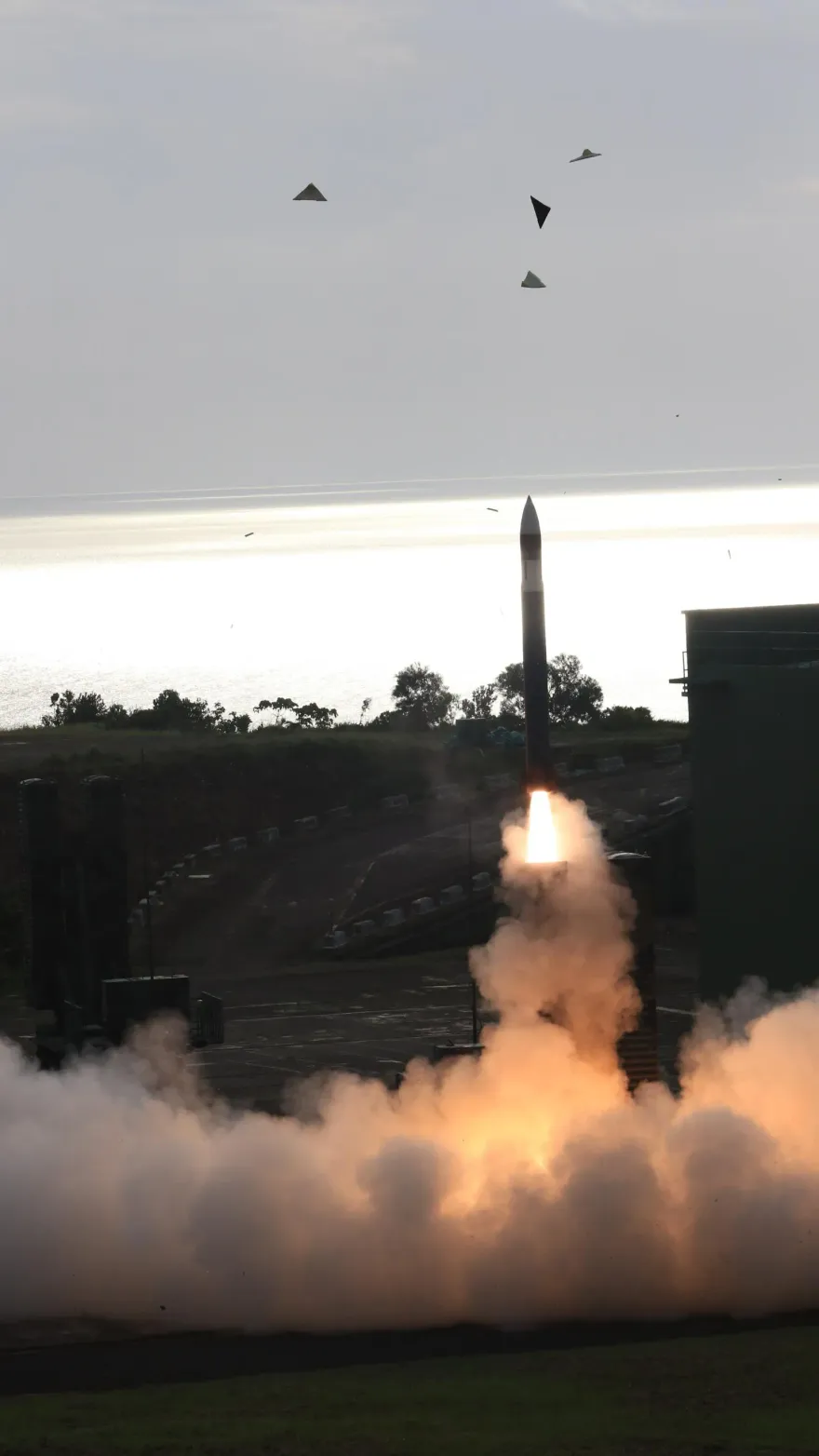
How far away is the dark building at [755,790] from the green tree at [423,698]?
77.2 meters

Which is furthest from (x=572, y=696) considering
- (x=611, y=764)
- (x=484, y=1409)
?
(x=484, y=1409)

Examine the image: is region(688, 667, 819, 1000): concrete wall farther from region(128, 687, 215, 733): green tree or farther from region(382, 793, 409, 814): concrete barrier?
region(128, 687, 215, 733): green tree

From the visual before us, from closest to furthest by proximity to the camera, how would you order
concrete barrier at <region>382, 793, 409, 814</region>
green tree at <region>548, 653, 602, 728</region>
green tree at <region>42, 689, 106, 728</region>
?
Answer: 1. concrete barrier at <region>382, 793, 409, 814</region>
2. green tree at <region>42, 689, 106, 728</region>
3. green tree at <region>548, 653, 602, 728</region>

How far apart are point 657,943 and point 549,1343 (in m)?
41.7

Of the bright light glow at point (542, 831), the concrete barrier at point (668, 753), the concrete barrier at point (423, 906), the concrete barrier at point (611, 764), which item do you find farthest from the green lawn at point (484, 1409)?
the concrete barrier at point (668, 753)

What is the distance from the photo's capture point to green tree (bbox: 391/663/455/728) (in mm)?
141250

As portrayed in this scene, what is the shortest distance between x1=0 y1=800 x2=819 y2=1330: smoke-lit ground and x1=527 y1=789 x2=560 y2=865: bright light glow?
17.7 ft

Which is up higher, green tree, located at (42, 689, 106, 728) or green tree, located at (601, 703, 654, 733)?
green tree, located at (42, 689, 106, 728)

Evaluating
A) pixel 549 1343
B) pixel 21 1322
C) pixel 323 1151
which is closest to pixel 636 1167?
pixel 549 1343

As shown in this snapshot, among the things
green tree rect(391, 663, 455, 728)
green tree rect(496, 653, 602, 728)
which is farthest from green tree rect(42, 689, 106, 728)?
green tree rect(496, 653, 602, 728)

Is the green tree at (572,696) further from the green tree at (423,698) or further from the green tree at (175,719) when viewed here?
the green tree at (175,719)

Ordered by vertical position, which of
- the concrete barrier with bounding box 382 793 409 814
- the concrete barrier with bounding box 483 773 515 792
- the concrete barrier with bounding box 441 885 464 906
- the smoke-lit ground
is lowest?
the smoke-lit ground

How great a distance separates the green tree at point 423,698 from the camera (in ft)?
463

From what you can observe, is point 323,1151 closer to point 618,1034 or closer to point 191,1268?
point 191,1268
